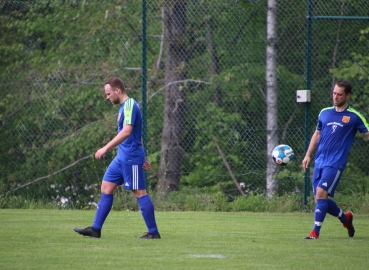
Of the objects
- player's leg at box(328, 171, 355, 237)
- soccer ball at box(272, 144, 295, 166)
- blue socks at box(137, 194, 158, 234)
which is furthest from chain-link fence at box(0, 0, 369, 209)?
blue socks at box(137, 194, 158, 234)

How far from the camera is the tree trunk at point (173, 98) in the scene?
14.3 m

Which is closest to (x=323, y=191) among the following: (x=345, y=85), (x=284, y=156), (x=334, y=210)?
(x=334, y=210)

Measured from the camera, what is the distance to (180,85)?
575 inches

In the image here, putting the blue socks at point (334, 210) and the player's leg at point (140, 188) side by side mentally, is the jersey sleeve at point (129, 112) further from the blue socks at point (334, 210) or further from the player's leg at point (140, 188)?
the blue socks at point (334, 210)

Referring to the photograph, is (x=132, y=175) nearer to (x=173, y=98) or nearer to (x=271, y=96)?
(x=271, y=96)

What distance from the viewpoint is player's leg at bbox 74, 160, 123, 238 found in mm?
8539

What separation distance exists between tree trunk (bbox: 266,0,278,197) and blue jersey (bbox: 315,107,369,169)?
4.59m

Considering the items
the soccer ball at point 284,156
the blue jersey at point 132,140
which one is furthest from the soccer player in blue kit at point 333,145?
the blue jersey at point 132,140

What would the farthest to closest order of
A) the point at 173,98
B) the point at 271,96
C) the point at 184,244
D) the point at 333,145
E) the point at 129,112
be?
the point at 173,98
the point at 271,96
the point at 333,145
the point at 129,112
the point at 184,244

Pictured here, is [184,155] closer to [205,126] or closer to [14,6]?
[205,126]

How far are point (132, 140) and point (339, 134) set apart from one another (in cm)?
242

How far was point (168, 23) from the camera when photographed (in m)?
14.8

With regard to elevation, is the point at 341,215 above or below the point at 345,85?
below

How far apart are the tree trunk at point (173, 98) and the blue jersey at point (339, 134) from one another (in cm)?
544
